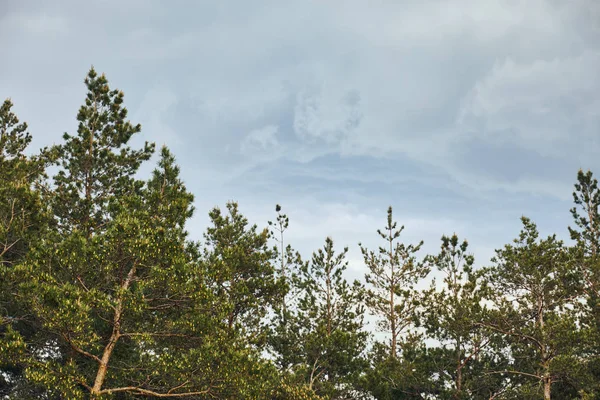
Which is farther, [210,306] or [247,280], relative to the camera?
[247,280]

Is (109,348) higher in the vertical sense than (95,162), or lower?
lower

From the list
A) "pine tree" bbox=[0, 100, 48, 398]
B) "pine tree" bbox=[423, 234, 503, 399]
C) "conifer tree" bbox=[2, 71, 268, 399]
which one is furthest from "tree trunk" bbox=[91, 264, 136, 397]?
"pine tree" bbox=[423, 234, 503, 399]

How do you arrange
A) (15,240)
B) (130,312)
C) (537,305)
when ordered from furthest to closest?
1. (537,305)
2. (15,240)
3. (130,312)

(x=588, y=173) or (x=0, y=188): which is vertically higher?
(x=588, y=173)

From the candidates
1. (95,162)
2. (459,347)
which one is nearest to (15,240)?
(95,162)

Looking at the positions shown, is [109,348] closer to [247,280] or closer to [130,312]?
[130,312]

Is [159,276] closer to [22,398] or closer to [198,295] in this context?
[198,295]

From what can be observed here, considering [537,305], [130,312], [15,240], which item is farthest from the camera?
[537,305]

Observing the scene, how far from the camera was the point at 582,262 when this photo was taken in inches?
827

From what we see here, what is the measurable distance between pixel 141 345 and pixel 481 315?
15171mm

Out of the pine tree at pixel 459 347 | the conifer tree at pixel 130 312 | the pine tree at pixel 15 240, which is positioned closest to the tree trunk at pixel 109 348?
the conifer tree at pixel 130 312

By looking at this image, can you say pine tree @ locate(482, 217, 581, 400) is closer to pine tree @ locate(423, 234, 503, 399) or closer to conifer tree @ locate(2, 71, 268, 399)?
pine tree @ locate(423, 234, 503, 399)

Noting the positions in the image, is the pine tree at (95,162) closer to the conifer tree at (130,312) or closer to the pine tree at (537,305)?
the conifer tree at (130,312)

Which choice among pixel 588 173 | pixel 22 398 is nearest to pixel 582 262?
pixel 588 173
